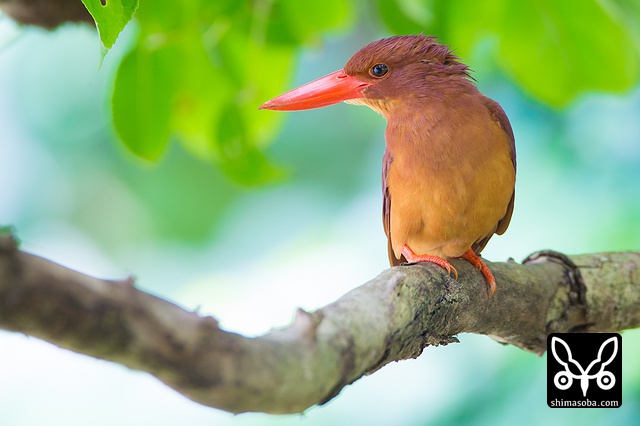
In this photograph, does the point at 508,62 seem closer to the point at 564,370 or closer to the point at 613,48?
the point at 613,48

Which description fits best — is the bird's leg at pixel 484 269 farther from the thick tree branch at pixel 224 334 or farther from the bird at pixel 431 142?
the thick tree branch at pixel 224 334

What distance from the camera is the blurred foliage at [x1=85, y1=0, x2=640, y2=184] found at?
2.33 meters

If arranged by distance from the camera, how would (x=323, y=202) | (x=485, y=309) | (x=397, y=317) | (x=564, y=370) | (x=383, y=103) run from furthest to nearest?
(x=323, y=202) → (x=383, y=103) → (x=564, y=370) → (x=485, y=309) → (x=397, y=317)

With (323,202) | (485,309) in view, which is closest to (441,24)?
(485,309)

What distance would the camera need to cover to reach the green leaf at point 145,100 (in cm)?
227

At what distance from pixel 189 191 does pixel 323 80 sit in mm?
2632

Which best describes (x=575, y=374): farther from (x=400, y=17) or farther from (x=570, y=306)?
(x=400, y=17)

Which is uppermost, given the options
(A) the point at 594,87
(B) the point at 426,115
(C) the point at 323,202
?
(C) the point at 323,202

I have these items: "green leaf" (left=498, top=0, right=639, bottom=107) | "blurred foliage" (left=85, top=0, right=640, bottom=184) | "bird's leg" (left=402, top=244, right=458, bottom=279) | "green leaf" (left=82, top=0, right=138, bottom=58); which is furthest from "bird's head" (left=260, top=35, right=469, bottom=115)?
"green leaf" (left=82, top=0, right=138, bottom=58)

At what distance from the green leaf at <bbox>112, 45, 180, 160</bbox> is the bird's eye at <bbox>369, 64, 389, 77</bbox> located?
2.19ft

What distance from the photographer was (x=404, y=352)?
1.45m

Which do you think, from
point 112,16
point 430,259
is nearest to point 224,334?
point 112,16

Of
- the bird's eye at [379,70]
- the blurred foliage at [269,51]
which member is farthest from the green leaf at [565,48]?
the bird's eye at [379,70]

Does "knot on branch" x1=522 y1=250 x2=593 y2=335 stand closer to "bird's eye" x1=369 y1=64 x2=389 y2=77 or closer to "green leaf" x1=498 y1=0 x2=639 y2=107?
"green leaf" x1=498 y1=0 x2=639 y2=107
